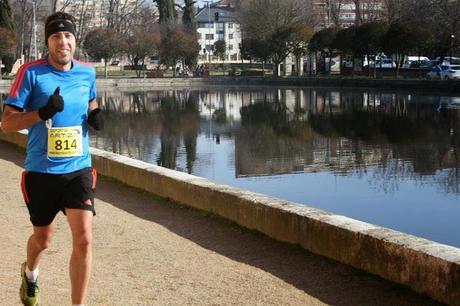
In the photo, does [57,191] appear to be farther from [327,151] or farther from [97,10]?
[97,10]

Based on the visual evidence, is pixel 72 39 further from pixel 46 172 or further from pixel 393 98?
pixel 393 98

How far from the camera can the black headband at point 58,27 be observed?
419cm

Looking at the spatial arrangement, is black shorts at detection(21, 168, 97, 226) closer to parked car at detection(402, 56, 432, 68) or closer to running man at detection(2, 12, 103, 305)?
running man at detection(2, 12, 103, 305)

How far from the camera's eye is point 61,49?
13.6 feet

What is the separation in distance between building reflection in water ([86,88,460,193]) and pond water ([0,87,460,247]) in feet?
0.11

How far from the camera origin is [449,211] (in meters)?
10.8

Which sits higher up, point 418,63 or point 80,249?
point 418,63

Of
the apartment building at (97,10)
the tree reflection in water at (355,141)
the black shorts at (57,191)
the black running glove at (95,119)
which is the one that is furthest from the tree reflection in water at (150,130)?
the apartment building at (97,10)

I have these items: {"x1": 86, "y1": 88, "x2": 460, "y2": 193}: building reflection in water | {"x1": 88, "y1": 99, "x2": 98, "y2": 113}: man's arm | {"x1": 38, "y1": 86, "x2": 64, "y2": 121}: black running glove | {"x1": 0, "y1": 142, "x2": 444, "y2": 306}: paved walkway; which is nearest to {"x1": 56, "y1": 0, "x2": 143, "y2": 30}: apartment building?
{"x1": 86, "y1": 88, "x2": 460, "y2": 193}: building reflection in water

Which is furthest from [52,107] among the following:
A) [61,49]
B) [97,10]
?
[97,10]

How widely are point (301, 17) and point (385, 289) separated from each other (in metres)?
68.8

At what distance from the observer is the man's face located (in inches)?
163

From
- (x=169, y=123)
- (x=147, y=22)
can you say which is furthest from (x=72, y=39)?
(x=147, y=22)

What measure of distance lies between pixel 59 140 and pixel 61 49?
530mm
